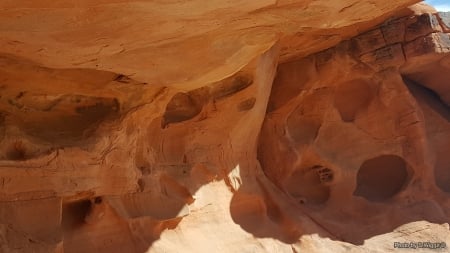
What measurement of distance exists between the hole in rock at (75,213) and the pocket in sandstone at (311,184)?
276 cm

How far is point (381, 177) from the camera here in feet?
19.8

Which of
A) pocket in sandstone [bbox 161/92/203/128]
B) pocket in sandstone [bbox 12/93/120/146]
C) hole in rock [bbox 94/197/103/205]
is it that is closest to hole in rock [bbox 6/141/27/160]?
pocket in sandstone [bbox 12/93/120/146]

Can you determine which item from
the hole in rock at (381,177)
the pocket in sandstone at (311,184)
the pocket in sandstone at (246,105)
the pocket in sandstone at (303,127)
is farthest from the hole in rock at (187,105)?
the hole in rock at (381,177)

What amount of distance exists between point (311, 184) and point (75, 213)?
3.19 metres

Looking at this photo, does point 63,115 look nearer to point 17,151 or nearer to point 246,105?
point 17,151

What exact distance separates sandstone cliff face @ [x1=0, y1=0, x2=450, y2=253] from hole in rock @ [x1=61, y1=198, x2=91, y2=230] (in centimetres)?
1

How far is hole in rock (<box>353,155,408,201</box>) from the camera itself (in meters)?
5.88

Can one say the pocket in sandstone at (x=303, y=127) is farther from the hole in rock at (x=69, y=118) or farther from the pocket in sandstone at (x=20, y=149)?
the pocket in sandstone at (x=20, y=149)

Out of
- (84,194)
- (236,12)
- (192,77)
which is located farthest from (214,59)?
(84,194)

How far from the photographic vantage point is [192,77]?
3248mm

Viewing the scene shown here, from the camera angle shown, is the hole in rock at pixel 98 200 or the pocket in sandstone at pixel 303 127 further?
the pocket in sandstone at pixel 303 127

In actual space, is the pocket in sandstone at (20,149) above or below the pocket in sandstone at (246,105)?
above

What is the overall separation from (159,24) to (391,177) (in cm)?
454

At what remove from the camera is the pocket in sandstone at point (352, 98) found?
236 inches
